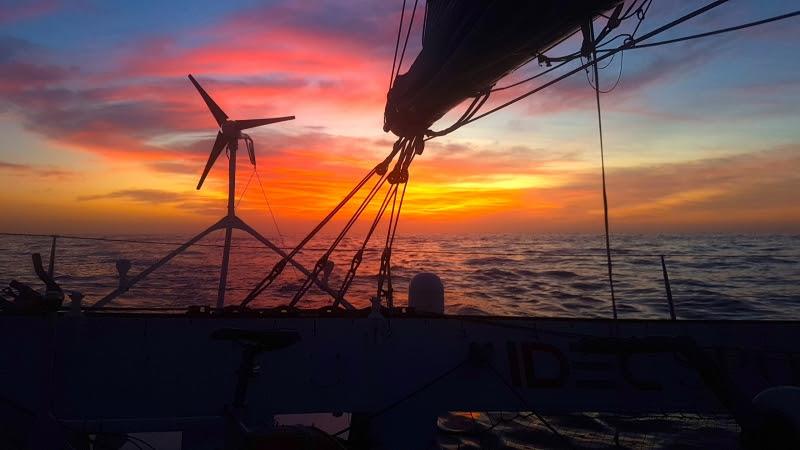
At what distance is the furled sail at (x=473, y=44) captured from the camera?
426cm

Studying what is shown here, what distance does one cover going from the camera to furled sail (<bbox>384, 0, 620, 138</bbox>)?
4.26 m

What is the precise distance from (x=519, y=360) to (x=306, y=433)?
12.3ft

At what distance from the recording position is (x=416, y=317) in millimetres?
6371

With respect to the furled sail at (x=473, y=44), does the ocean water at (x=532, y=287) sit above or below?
below

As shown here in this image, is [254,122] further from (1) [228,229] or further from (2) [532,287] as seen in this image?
(2) [532,287]

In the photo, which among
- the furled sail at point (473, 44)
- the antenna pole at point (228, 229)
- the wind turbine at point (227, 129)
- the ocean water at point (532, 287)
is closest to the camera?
the furled sail at point (473, 44)

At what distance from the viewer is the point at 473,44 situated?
491 cm

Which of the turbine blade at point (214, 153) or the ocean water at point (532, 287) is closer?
the turbine blade at point (214, 153)

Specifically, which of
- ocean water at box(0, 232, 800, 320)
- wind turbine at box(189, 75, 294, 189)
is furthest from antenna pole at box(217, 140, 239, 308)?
ocean water at box(0, 232, 800, 320)

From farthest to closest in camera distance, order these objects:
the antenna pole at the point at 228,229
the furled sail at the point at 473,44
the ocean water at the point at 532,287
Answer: the ocean water at the point at 532,287
the antenna pole at the point at 228,229
the furled sail at the point at 473,44

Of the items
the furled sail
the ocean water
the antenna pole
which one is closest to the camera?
the furled sail

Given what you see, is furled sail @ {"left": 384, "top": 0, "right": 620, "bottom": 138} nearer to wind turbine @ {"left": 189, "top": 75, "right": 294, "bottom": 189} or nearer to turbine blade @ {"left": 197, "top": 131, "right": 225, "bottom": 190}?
wind turbine @ {"left": 189, "top": 75, "right": 294, "bottom": 189}

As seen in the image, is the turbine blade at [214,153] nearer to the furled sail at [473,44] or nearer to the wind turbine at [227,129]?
the wind turbine at [227,129]

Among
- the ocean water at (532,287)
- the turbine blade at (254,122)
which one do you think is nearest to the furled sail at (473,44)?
the turbine blade at (254,122)
